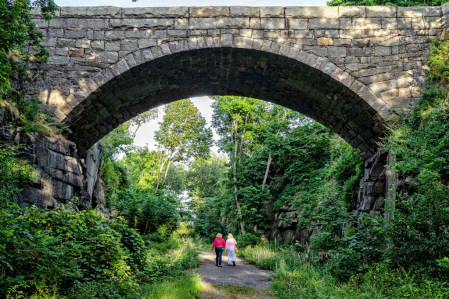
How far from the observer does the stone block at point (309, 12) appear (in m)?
6.88

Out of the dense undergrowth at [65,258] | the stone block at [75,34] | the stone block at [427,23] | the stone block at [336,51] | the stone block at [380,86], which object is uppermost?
the stone block at [427,23]

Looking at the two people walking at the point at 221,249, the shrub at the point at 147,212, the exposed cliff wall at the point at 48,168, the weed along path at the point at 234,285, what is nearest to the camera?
the exposed cliff wall at the point at 48,168

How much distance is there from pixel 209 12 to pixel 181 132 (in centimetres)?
1662

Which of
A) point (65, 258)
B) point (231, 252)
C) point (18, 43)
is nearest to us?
point (65, 258)

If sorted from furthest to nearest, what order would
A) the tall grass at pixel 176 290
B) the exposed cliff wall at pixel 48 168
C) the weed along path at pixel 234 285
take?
the weed along path at pixel 234 285 → the exposed cliff wall at pixel 48 168 → the tall grass at pixel 176 290

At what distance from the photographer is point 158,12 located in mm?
6914

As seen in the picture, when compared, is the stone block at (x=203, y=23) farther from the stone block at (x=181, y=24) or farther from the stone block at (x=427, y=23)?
the stone block at (x=427, y=23)

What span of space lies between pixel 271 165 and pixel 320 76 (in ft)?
33.1

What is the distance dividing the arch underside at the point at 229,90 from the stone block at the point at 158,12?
892 millimetres

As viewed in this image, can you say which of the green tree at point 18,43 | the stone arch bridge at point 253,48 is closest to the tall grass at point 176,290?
the green tree at point 18,43

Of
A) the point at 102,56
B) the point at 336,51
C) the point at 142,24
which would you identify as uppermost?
the point at 142,24

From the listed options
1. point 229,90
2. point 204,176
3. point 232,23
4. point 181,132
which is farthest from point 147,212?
point 204,176

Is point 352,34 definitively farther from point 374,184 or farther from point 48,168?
point 48,168

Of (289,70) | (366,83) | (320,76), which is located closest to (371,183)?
(366,83)
